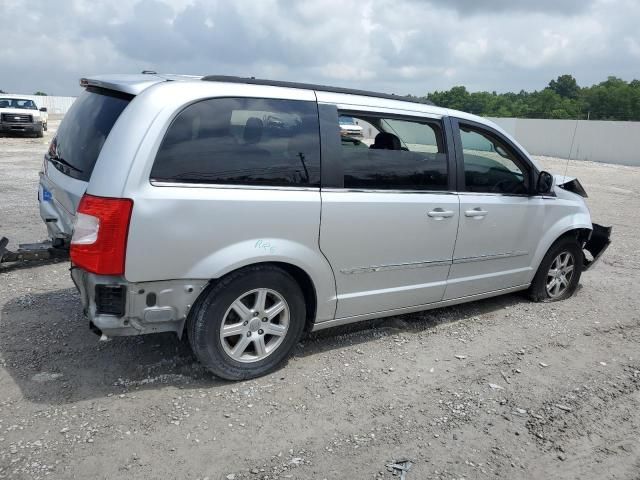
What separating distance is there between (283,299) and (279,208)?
2.06 feet

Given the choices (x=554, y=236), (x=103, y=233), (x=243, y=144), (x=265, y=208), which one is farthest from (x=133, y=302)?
(x=554, y=236)

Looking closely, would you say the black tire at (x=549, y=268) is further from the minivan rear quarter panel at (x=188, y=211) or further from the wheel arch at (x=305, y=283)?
the minivan rear quarter panel at (x=188, y=211)

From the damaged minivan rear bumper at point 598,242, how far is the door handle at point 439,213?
2562 mm

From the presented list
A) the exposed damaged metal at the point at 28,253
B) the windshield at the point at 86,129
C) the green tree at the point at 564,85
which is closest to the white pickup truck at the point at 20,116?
the exposed damaged metal at the point at 28,253

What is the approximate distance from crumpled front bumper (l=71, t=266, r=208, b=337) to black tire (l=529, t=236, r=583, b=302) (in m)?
3.59

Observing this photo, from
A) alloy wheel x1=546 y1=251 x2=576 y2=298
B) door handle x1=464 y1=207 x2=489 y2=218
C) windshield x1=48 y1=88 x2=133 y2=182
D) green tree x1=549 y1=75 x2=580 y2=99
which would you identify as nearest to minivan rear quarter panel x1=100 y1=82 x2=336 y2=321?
windshield x1=48 y1=88 x2=133 y2=182

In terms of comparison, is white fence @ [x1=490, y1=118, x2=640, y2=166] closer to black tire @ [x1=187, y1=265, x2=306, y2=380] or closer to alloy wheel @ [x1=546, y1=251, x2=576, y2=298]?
alloy wheel @ [x1=546, y1=251, x2=576, y2=298]

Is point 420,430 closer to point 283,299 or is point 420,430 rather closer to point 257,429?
point 257,429

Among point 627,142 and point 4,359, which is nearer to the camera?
point 4,359

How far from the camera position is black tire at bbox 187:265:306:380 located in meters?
3.30

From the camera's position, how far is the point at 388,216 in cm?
390

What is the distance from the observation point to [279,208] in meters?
3.41

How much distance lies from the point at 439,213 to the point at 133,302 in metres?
2.37

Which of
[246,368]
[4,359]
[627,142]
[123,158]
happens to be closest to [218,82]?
[123,158]
